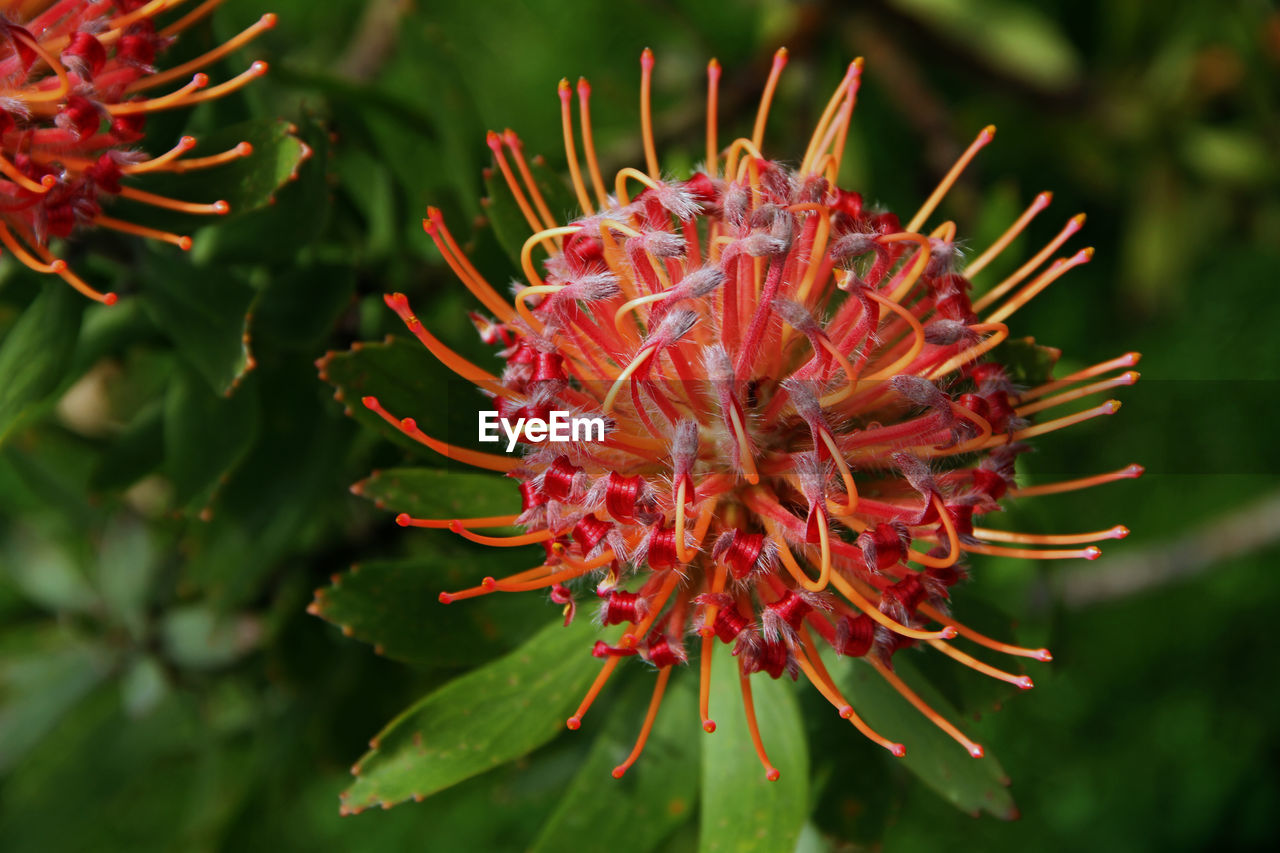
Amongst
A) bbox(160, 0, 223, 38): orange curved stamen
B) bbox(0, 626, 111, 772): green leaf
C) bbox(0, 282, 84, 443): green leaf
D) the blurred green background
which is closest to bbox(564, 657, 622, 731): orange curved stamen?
the blurred green background

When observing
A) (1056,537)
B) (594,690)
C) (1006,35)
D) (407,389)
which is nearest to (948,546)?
(1056,537)

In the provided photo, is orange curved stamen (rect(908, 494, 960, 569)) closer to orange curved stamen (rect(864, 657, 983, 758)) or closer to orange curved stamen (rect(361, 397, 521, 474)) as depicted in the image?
orange curved stamen (rect(864, 657, 983, 758))

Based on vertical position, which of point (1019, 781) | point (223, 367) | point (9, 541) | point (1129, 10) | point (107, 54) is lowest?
point (9, 541)

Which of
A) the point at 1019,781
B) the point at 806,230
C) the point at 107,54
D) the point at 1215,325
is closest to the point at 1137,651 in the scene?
the point at 1019,781

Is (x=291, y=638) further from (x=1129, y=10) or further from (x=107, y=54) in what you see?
(x=1129, y=10)

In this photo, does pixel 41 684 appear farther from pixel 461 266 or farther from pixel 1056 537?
pixel 1056 537

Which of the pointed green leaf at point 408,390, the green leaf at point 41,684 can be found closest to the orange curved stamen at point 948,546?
the pointed green leaf at point 408,390
